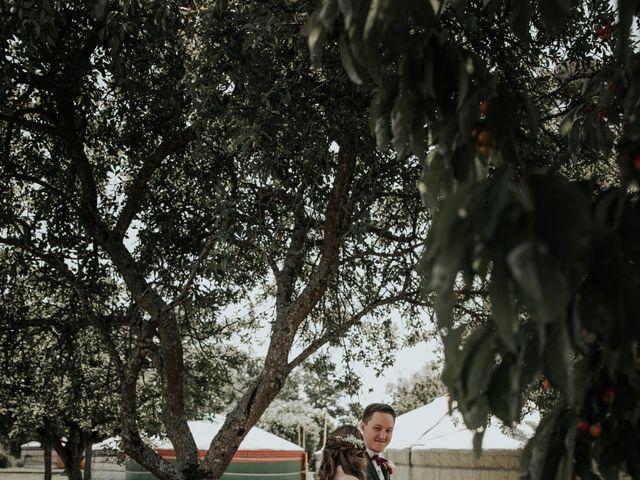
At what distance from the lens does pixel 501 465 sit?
12164mm

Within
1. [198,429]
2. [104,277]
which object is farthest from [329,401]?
[104,277]

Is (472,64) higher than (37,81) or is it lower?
lower

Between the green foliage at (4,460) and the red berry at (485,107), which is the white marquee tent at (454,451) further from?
the green foliage at (4,460)

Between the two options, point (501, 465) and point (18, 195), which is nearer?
point (18, 195)

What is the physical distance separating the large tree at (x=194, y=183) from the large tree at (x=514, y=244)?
3.77 metres

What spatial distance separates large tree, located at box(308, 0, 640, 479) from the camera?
98 cm

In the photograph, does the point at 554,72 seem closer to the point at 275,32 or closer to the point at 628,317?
the point at 275,32

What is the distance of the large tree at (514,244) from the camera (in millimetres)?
979

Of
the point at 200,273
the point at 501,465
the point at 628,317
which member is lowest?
the point at 501,465

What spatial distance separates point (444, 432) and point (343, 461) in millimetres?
9062

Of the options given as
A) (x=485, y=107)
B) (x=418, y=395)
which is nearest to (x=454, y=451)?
(x=485, y=107)

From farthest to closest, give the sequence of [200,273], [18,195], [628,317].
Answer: [18,195] < [200,273] < [628,317]

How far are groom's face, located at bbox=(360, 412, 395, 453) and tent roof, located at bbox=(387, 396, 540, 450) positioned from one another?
622 centimetres

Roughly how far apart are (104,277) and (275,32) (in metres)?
4.73
